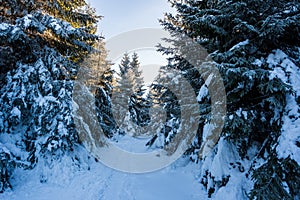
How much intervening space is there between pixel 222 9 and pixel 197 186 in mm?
5500

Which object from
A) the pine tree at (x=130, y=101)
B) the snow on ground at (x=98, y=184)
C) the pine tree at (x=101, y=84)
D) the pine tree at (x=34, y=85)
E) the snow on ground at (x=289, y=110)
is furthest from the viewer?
the pine tree at (x=130, y=101)

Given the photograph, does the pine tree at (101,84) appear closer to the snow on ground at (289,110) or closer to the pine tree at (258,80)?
the pine tree at (258,80)

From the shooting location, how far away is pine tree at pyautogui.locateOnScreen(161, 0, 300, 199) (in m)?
3.58

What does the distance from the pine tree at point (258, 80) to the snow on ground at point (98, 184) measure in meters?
1.07

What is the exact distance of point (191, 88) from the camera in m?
7.93

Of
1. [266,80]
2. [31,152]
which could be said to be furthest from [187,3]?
[31,152]

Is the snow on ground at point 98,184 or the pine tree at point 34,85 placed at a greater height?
the pine tree at point 34,85

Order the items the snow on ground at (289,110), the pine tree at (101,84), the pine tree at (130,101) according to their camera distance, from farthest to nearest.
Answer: the pine tree at (130,101) < the pine tree at (101,84) < the snow on ground at (289,110)

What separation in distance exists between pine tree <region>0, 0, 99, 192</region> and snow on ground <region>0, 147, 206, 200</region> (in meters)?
0.52

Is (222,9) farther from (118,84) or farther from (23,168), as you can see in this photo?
(118,84)

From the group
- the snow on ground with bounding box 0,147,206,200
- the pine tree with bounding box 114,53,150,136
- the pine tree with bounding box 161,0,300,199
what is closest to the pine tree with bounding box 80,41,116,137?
the snow on ground with bounding box 0,147,206,200

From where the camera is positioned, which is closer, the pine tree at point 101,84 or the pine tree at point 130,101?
the pine tree at point 101,84

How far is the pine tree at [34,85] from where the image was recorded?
245 inches

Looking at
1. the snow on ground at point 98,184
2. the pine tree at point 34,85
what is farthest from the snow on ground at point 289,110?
the pine tree at point 34,85
